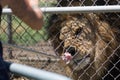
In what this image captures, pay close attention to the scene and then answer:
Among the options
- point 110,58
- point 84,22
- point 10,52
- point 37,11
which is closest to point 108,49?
point 110,58

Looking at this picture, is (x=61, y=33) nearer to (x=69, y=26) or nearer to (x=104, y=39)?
(x=69, y=26)

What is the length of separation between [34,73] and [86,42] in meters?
3.72

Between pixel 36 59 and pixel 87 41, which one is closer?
pixel 87 41

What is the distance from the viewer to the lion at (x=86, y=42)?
502cm

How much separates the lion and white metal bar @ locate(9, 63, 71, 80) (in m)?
3.33

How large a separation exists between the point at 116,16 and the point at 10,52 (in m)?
2.07

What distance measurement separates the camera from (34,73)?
1.46 metres

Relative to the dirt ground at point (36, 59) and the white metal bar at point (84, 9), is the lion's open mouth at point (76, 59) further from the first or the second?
the dirt ground at point (36, 59)

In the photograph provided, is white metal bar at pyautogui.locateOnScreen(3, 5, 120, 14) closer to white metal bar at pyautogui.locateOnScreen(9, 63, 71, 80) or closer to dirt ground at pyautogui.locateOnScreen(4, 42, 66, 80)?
white metal bar at pyautogui.locateOnScreen(9, 63, 71, 80)

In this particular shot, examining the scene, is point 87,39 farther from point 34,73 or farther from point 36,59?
point 34,73

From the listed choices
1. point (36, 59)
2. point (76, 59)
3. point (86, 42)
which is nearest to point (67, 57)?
point (76, 59)

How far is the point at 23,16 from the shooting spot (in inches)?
59.1

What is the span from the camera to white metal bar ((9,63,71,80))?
4.58 feet

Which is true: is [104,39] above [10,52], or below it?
below
